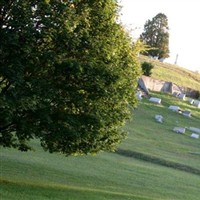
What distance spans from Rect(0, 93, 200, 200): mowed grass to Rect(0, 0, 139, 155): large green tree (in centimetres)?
203

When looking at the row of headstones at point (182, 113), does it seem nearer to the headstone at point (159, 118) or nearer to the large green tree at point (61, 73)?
the headstone at point (159, 118)

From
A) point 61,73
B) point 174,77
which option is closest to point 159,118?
point 174,77

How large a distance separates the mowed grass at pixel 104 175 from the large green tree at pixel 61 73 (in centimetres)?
203

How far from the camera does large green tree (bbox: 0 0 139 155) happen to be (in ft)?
68.0

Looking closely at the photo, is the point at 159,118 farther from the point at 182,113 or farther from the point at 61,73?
the point at 61,73

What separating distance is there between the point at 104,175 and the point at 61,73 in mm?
10327

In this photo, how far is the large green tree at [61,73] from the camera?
68.0ft

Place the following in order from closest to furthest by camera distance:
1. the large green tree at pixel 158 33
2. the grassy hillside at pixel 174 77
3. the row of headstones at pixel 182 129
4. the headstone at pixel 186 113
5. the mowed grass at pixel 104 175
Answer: the mowed grass at pixel 104 175 → the row of headstones at pixel 182 129 → the headstone at pixel 186 113 → the grassy hillside at pixel 174 77 → the large green tree at pixel 158 33

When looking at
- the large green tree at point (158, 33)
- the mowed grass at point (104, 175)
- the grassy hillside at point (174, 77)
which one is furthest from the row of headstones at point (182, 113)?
the large green tree at point (158, 33)

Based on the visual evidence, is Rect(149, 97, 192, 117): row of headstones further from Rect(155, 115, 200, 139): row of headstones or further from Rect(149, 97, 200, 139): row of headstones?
Rect(155, 115, 200, 139): row of headstones

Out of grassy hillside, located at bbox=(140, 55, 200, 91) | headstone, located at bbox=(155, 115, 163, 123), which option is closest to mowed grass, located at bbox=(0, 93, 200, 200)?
headstone, located at bbox=(155, 115, 163, 123)

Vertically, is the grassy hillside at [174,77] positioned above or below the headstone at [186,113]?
above

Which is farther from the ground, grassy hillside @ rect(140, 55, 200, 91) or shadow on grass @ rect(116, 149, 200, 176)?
grassy hillside @ rect(140, 55, 200, 91)

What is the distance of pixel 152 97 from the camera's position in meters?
72.5
